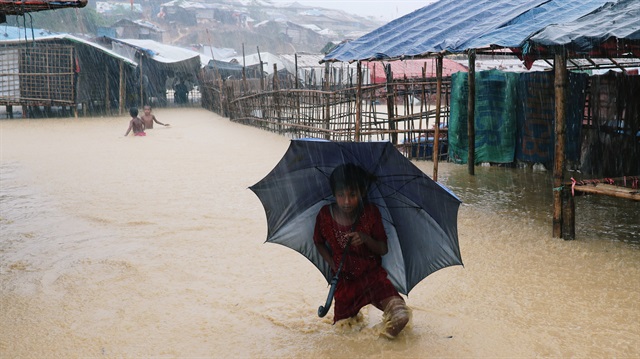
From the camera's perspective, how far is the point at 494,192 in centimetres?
796

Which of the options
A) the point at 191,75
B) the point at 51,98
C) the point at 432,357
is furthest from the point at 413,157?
the point at 191,75

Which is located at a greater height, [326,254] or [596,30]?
[596,30]

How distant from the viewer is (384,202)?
331 centimetres

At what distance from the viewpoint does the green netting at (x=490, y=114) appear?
9.36m

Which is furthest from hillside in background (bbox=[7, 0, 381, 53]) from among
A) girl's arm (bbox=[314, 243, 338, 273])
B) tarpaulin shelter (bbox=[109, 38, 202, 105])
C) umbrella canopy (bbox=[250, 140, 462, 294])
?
girl's arm (bbox=[314, 243, 338, 273])

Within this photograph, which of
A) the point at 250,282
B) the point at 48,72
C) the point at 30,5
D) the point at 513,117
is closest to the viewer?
the point at 250,282

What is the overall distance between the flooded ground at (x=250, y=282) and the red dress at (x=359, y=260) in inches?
14.4

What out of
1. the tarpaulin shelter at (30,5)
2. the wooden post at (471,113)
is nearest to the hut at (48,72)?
the tarpaulin shelter at (30,5)

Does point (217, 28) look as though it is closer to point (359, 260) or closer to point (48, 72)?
point (48, 72)

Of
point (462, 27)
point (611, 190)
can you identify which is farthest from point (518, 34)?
point (611, 190)

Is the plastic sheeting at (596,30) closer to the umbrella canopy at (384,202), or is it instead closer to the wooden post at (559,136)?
the wooden post at (559,136)

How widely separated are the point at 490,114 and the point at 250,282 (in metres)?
6.45

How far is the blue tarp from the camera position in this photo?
20.1 feet

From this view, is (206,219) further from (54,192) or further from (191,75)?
(191,75)
